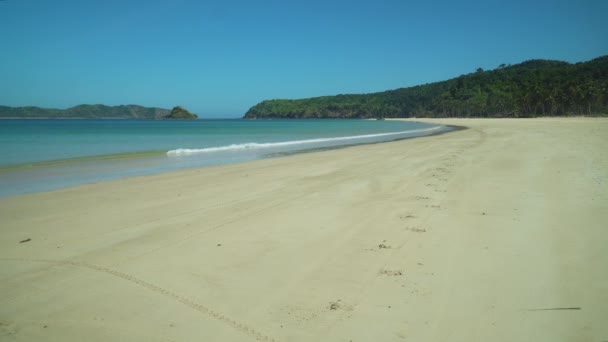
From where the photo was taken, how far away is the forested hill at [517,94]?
79.1 meters

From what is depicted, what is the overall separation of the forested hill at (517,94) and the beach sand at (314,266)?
8665 centimetres

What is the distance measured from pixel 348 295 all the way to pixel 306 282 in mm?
470

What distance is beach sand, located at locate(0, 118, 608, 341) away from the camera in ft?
9.34

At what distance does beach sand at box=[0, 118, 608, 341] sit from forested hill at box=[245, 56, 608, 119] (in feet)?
284

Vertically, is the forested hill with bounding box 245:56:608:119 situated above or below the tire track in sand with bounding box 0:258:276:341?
above

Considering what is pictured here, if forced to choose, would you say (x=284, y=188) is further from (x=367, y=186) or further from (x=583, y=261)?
(x=583, y=261)

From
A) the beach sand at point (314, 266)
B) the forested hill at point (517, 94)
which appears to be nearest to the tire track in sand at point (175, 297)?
the beach sand at point (314, 266)

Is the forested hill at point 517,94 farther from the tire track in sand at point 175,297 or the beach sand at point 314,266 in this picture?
the tire track in sand at point 175,297

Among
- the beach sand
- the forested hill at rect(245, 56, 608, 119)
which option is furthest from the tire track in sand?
the forested hill at rect(245, 56, 608, 119)

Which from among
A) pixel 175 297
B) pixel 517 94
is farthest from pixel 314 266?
pixel 517 94

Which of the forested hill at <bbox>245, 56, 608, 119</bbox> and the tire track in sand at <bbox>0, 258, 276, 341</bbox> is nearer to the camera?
the tire track in sand at <bbox>0, 258, 276, 341</bbox>

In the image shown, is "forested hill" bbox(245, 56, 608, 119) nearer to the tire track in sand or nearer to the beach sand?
the beach sand

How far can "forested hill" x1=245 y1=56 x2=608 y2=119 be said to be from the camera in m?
79.1

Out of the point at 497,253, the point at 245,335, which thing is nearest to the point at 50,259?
the point at 245,335
